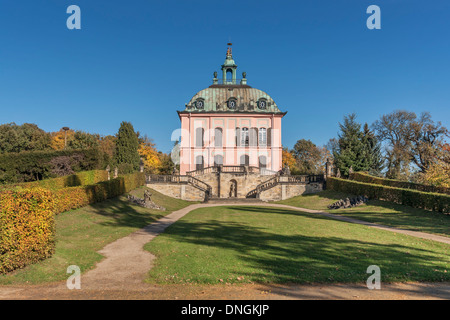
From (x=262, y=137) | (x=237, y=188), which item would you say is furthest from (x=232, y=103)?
(x=237, y=188)

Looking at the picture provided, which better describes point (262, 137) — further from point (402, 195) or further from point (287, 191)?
point (402, 195)

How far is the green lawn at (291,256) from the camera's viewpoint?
7754 mm

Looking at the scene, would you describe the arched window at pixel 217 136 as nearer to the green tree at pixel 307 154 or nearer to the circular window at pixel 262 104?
the circular window at pixel 262 104

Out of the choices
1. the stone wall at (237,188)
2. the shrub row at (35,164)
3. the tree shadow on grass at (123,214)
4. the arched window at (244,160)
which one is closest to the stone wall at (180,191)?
the stone wall at (237,188)

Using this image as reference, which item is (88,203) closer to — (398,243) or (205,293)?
(205,293)

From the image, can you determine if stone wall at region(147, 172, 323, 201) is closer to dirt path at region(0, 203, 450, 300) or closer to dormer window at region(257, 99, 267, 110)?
dormer window at region(257, 99, 267, 110)

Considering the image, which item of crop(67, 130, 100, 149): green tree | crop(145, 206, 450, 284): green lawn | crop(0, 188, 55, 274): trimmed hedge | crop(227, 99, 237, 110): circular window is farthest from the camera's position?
crop(67, 130, 100, 149): green tree

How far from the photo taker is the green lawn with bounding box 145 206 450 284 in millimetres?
7754

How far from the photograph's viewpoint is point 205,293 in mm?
6758

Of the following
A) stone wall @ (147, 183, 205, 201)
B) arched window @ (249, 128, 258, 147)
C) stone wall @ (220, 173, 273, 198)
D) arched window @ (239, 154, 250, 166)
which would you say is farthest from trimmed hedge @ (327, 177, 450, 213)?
stone wall @ (147, 183, 205, 201)

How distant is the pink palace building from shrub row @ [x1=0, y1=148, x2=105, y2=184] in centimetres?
1479

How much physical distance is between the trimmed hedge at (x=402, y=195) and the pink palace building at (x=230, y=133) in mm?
14237

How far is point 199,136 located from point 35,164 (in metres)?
21.7

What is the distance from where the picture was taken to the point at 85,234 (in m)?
13.2
